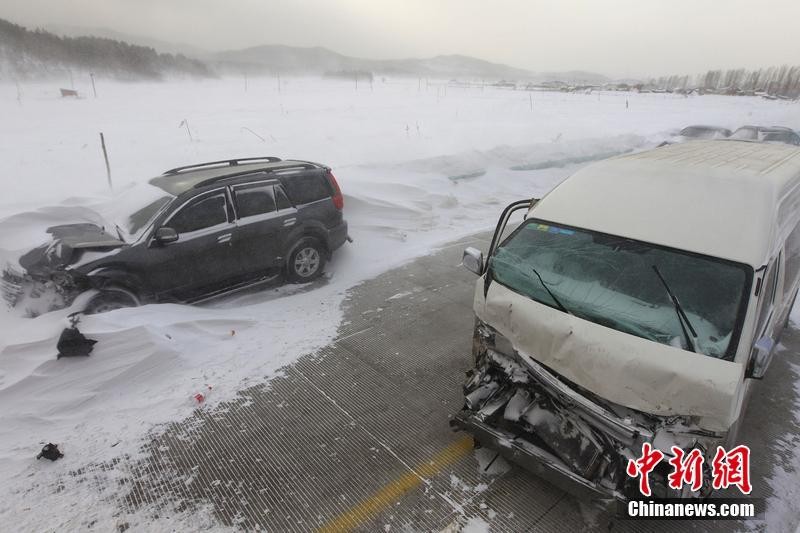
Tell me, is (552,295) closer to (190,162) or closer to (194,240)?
(194,240)

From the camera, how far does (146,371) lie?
4.43 m

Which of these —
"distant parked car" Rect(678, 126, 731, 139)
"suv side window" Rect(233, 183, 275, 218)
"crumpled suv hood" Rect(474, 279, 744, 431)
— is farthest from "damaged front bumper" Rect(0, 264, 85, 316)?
"distant parked car" Rect(678, 126, 731, 139)

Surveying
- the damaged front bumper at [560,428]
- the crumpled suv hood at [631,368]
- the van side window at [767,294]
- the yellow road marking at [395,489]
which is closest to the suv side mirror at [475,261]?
the damaged front bumper at [560,428]

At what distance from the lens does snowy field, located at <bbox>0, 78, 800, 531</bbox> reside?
12.7 feet

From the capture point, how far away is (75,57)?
46.3 m

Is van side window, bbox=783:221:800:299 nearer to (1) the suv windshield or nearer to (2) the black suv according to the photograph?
(2) the black suv

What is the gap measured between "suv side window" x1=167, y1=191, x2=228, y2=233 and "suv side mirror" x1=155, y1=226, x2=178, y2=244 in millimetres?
151

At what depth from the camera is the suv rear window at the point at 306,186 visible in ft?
20.7

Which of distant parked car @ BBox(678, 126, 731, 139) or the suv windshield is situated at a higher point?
distant parked car @ BBox(678, 126, 731, 139)

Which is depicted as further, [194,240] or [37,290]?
[194,240]

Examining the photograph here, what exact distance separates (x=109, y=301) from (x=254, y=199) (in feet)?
6.91

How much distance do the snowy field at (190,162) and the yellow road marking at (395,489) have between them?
5.34 ft

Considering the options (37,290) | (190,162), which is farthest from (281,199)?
(190,162)

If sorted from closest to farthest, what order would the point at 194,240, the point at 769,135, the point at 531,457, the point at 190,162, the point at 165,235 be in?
the point at 531,457, the point at 165,235, the point at 194,240, the point at 190,162, the point at 769,135
